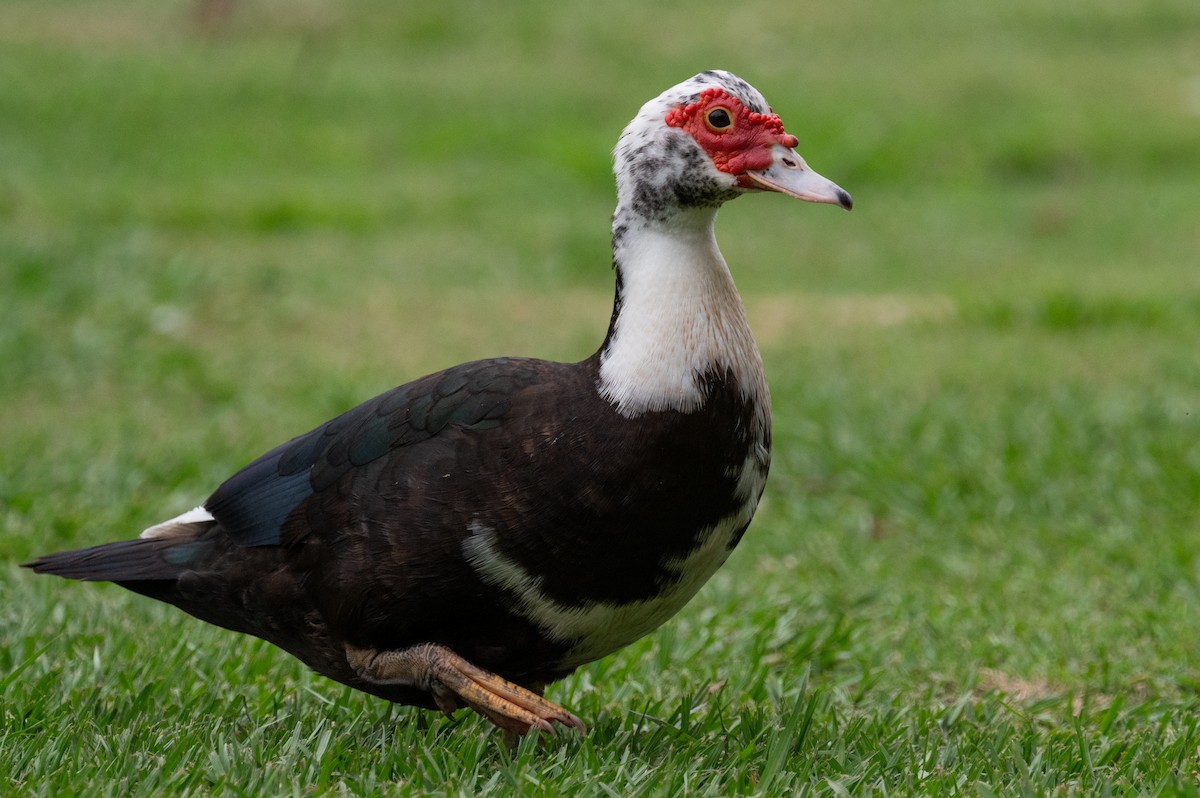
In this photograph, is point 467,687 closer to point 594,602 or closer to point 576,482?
point 594,602

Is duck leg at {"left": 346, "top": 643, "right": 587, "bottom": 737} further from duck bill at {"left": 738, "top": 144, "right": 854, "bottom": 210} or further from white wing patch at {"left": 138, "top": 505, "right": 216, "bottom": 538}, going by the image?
duck bill at {"left": 738, "top": 144, "right": 854, "bottom": 210}

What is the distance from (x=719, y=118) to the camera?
3.12 meters

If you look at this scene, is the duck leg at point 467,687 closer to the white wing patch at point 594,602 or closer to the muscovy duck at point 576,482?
the muscovy duck at point 576,482

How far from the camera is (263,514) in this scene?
344cm

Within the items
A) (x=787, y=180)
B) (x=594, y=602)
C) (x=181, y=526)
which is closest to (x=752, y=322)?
(x=181, y=526)

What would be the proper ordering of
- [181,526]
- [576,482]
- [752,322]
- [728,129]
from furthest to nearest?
[752,322] → [181,526] → [728,129] → [576,482]

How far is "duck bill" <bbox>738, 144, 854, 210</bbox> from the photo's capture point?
10.2 ft

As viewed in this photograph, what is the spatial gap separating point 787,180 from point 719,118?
180 mm

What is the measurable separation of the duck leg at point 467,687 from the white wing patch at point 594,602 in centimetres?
14

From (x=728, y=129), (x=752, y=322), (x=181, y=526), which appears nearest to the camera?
(x=728, y=129)

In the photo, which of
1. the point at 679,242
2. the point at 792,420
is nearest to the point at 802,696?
the point at 679,242

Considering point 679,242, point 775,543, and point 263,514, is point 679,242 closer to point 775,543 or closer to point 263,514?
point 263,514

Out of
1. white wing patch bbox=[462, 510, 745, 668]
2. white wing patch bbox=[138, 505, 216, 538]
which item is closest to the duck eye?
white wing patch bbox=[462, 510, 745, 668]

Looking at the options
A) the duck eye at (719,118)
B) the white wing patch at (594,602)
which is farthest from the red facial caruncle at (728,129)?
the white wing patch at (594,602)
